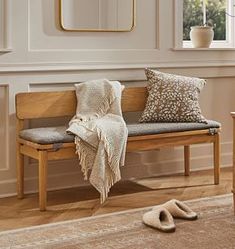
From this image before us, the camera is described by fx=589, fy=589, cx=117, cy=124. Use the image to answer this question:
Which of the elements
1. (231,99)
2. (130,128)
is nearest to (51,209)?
(130,128)

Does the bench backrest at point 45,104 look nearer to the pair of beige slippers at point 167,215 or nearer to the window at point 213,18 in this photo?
the pair of beige slippers at point 167,215

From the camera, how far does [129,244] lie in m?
2.92

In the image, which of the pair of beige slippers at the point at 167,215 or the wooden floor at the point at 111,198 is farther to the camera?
the wooden floor at the point at 111,198

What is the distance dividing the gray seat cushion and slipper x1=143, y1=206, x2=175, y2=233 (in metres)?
0.68

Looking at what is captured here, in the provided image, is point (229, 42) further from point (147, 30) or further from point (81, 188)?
point (81, 188)

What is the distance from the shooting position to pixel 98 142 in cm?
366

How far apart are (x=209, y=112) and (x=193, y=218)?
164cm

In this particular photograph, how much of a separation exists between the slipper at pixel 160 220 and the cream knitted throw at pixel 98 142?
1.56ft

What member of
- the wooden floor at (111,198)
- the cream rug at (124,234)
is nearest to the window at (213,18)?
the wooden floor at (111,198)

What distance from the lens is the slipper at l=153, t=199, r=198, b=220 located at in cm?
332

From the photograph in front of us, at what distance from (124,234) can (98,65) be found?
1543mm

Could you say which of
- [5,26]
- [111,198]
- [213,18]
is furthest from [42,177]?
[213,18]

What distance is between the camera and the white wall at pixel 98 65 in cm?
393

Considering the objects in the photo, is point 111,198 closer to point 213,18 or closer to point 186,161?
point 186,161
